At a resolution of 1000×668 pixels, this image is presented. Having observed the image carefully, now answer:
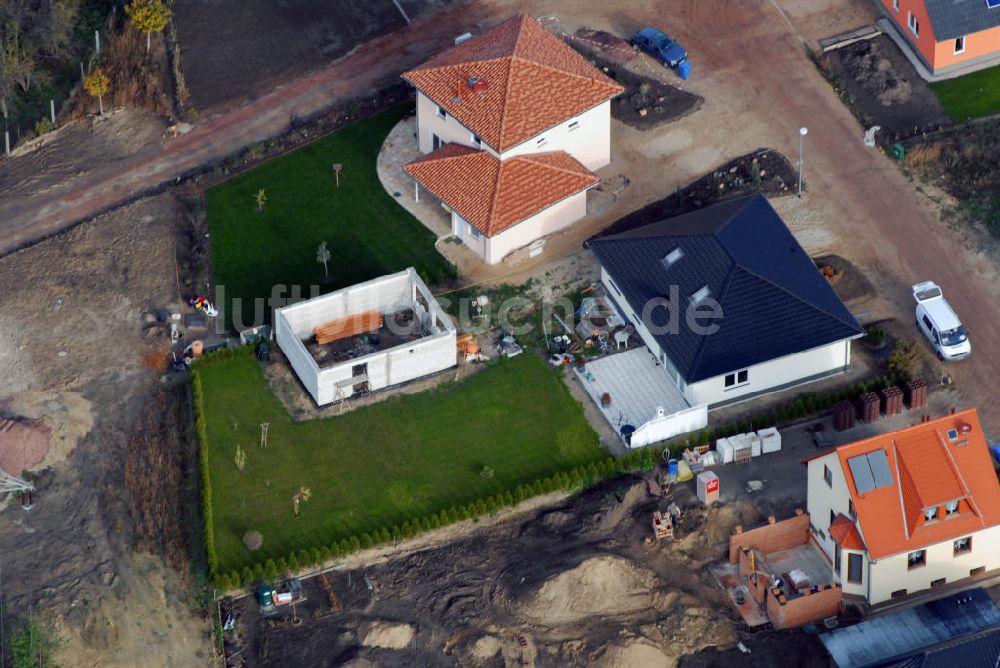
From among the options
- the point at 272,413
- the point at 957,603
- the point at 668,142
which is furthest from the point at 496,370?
the point at 957,603

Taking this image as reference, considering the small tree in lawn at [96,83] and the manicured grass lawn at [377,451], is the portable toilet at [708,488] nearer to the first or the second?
the manicured grass lawn at [377,451]

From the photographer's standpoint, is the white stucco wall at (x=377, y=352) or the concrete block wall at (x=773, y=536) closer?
the concrete block wall at (x=773, y=536)

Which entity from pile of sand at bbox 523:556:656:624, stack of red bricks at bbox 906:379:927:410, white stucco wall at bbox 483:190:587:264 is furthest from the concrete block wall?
white stucco wall at bbox 483:190:587:264

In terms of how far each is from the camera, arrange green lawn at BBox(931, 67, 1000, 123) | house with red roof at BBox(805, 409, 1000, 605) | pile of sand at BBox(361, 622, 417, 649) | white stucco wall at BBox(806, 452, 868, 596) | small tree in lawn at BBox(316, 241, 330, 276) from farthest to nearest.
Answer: green lawn at BBox(931, 67, 1000, 123), small tree in lawn at BBox(316, 241, 330, 276), pile of sand at BBox(361, 622, 417, 649), white stucco wall at BBox(806, 452, 868, 596), house with red roof at BBox(805, 409, 1000, 605)

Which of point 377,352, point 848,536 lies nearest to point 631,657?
point 848,536

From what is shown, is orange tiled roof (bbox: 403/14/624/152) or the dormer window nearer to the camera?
the dormer window

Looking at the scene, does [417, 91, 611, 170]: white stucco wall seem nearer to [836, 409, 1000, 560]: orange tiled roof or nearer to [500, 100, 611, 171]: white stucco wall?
[500, 100, 611, 171]: white stucco wall

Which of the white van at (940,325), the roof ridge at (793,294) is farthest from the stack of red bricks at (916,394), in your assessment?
the roof ridge at (793,294)

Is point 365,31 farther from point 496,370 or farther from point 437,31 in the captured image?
point 496,370
